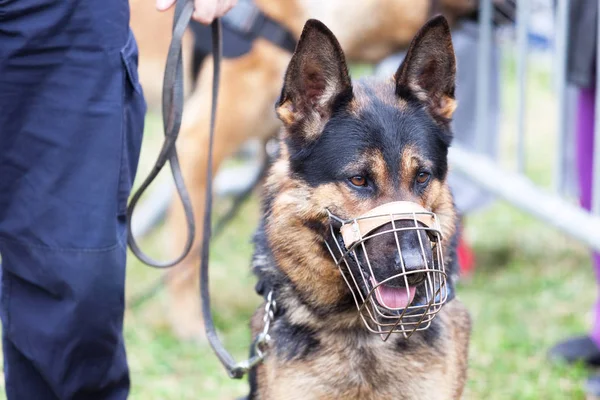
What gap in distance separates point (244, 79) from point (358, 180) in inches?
81.7

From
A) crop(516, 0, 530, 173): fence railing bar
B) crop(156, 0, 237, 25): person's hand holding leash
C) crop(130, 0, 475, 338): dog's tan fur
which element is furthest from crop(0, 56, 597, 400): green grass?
crop(156, 0, 237, 25): person's hand holding leash

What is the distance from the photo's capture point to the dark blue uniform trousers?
2.11m

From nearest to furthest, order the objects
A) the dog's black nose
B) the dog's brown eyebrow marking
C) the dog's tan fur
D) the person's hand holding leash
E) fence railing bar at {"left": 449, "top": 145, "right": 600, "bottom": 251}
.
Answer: the dog's black nose, the dog's brown eyebrow marking, the person's hand holding leash, fence railing bar at {"left": 449, "top": 145, "right": 600, "bottom": 251}, the dog's tan fur

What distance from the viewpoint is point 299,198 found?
2.35 meters

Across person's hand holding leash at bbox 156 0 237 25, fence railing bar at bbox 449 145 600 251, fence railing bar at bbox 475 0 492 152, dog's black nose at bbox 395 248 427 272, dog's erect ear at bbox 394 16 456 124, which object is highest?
person's hand holding leash at bbox 156 0 237 25

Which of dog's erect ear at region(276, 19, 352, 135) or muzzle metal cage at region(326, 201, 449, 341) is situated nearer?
muzzle metal cage at region(326, 201, 449, 341)

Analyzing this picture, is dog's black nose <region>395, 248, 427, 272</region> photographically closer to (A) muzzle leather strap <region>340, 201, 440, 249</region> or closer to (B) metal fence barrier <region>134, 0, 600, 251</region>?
(A) muzzle leather strap <region>340, 201, 440, 249</region>

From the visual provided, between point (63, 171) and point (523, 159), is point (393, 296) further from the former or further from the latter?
point (523, 159)

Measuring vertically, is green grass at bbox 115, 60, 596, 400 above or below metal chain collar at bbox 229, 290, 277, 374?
below

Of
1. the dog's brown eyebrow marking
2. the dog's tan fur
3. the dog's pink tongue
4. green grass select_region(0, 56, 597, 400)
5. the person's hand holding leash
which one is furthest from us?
the dog's tan fur

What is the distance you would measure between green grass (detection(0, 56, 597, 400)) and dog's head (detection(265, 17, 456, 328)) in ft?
4.79

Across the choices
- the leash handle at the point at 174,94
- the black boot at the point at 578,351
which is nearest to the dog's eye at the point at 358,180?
the leash handle at the point at 174,94

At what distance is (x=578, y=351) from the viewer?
378 cm

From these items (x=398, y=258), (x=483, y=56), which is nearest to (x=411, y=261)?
(x=398, y=258)
